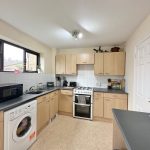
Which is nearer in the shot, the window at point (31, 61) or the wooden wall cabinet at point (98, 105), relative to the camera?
the window at point (31, 61)

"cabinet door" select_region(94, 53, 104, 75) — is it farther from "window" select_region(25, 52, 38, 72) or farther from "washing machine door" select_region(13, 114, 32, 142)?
"washing machine door" select_region(13, 114, 32, 142)

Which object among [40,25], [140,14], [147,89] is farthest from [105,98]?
[40,25]

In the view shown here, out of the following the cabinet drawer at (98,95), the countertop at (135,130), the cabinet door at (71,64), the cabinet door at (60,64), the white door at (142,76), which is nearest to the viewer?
the countertop at (135,130)

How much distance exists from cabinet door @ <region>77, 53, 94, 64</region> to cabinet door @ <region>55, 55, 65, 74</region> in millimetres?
595

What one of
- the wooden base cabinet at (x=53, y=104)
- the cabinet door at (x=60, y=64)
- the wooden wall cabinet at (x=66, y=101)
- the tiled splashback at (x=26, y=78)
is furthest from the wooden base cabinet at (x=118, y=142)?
the cabinet door at (x=60, y=64)

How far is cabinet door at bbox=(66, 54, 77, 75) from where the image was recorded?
4125 mm

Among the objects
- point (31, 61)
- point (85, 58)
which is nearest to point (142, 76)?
point (85, 58)

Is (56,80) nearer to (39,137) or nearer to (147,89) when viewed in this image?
(39,137)

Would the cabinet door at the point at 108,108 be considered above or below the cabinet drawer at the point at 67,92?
below

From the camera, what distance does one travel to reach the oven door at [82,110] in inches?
142

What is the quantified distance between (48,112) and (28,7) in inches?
97.2

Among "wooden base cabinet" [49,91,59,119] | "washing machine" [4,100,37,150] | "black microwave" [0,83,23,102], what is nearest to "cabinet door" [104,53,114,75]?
"wooden base cabinet" [49,91,59,119]

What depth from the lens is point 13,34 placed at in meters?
2.50

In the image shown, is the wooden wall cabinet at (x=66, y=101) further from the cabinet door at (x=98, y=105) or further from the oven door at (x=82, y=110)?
the cabinet door at (x=98, y=105)
